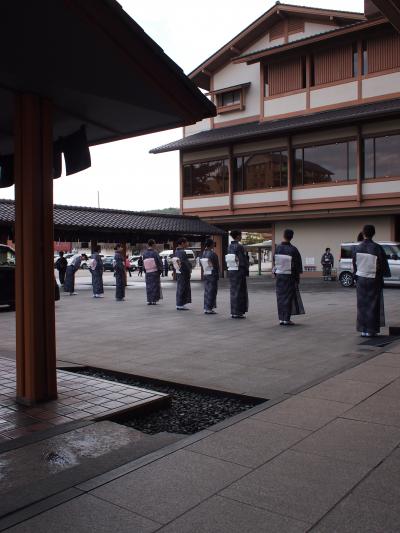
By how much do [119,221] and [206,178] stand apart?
6.70 metres

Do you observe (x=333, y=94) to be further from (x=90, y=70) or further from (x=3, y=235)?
(x=90, y=70)

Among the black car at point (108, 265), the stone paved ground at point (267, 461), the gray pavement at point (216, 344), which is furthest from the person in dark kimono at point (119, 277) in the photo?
the black car at point (108, 265)

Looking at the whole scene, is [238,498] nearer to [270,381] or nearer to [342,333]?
[270,381]

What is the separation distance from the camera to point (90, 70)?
14.1 feet

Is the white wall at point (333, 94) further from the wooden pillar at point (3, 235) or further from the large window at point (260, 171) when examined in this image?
the wooden pillar at point (3, 235)

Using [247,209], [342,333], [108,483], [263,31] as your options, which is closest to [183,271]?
[342,333]

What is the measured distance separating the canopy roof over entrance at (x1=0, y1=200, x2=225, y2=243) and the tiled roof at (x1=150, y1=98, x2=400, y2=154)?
4.20 metres

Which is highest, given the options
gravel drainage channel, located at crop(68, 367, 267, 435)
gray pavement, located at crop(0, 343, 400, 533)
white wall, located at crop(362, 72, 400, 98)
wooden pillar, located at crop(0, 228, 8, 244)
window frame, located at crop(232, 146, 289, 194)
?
white wall, located at crop(362, 72, 400, 98)

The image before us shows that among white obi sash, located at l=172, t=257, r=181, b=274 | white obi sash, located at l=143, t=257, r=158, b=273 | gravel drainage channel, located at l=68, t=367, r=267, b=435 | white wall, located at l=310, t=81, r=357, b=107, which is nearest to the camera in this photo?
gravel drainage channel, located at l=68, t=367, r=267, b=435

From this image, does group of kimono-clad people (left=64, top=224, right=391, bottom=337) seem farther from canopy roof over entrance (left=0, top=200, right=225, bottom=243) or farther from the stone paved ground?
canopy roof over entrance (left=0, top=200, right=225, bottom=243)

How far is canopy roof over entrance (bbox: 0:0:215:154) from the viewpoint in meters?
3.79

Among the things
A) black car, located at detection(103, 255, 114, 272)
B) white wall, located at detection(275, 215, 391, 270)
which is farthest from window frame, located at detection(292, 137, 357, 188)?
black car, located at detection(103, 255, 114, 272)

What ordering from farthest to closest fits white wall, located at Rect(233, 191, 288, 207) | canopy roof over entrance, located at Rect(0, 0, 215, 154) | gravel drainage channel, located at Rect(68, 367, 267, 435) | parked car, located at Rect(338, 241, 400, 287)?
white wall, located at Rect(233, 191, 288, 207) < parked car, located at Rect(338, 241, 400, 287) < gravel drainage channel, located at Rect(68, 367, 267, 435) < canopy roof over entrance, located at Rect(0, 0, 215, 154)

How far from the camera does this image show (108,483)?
2973 mm
